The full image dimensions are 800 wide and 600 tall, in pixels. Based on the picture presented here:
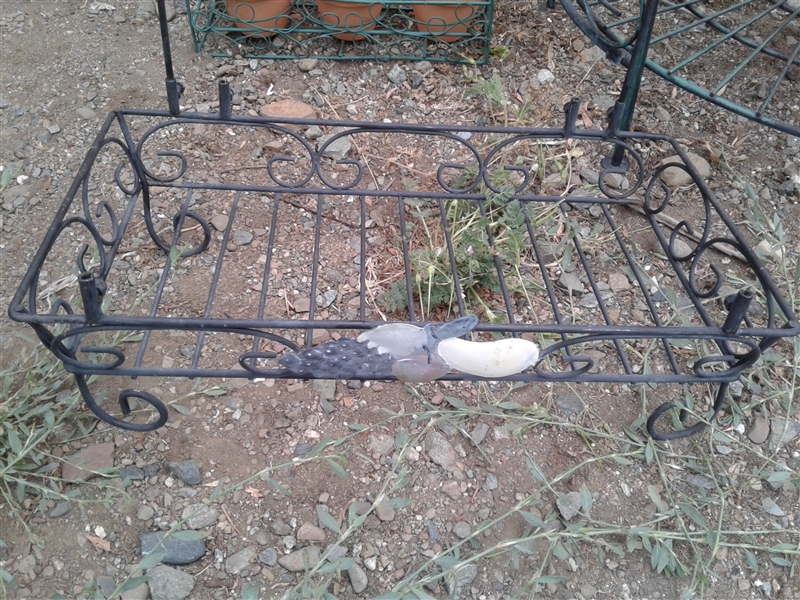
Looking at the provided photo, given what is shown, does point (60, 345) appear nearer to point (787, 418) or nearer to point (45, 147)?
point (45, 147)

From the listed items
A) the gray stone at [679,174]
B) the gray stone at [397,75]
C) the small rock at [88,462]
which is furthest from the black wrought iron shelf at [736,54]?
the small rock at [88,462]

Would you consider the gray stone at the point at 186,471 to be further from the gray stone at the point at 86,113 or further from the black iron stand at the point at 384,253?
the gray stone at the point at 86,113

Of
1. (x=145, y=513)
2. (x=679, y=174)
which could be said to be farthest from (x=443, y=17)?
(x=145, y=513)

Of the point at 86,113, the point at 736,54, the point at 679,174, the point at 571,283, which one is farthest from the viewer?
the point at 736,54

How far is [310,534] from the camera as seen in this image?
1181mm

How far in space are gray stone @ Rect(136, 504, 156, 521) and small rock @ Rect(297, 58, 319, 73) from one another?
1420 millimetres

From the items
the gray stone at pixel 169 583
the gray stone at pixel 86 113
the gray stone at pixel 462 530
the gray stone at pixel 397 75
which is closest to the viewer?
the gray stone at pixel 169 583

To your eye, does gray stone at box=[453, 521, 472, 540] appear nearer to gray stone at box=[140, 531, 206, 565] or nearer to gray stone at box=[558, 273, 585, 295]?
gray stone at box=[140, 531, 206, 565]

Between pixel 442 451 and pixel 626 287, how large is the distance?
2.02ft

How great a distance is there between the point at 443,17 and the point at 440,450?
1.45 metres

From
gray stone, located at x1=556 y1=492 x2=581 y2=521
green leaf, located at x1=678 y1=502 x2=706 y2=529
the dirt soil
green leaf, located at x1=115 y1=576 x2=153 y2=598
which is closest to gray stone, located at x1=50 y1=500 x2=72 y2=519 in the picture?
the dirt soil

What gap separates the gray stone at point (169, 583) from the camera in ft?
3.59

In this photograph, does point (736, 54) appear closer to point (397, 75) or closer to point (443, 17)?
point (443, 17)

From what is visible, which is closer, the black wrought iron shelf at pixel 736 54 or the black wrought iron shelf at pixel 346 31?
the black wrought iron shelf at pixel 736 54
